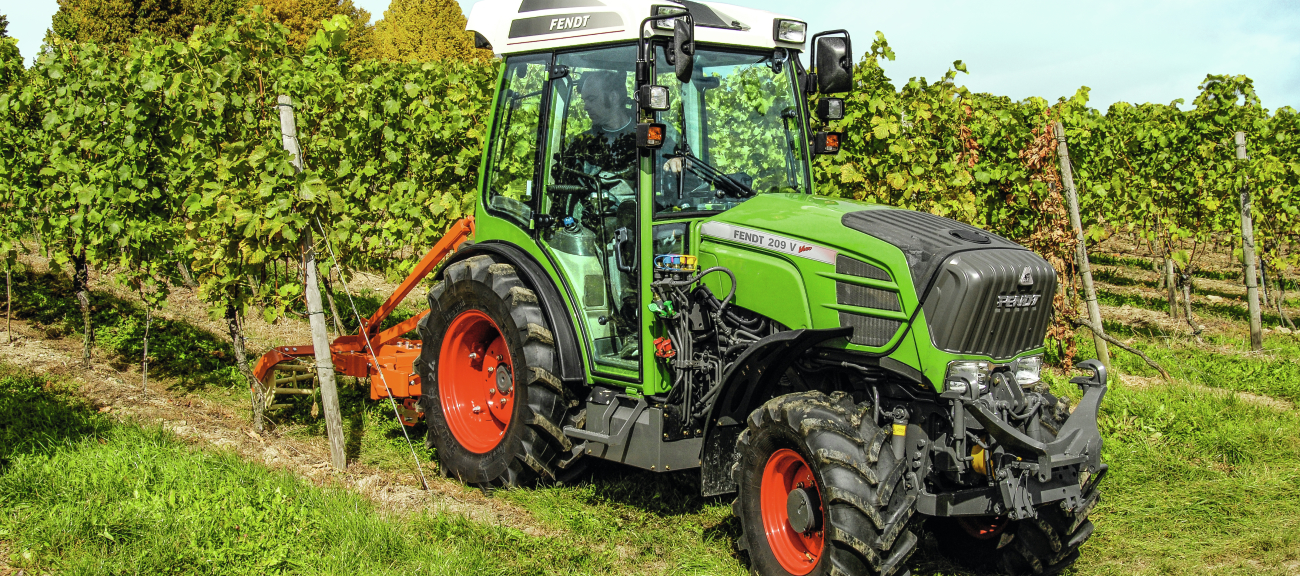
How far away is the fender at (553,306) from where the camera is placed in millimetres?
4781

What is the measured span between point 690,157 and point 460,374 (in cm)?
205

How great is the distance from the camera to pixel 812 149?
16.0ft

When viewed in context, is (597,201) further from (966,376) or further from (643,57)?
(966,376)

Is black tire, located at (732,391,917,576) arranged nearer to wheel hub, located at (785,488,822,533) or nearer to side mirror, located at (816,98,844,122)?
wheel hub, located at (785,488,822,533)

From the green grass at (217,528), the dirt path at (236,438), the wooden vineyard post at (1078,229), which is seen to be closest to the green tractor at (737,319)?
the dirt path at (236,438)

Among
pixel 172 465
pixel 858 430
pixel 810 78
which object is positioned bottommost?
pixel 172 465

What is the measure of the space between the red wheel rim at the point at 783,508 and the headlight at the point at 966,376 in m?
0.69

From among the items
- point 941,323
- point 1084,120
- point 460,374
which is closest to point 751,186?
point 941,323

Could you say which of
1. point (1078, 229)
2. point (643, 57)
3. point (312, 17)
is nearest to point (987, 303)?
point (643, 57)

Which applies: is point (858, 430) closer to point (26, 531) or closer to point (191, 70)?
point (26, 531)

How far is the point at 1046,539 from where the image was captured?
12.6 feet

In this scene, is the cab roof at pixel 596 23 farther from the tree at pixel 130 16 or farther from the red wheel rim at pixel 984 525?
the tree at pixel 130 16

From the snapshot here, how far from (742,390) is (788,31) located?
71.7 inches

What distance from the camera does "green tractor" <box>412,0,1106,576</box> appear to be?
3.57 metres
